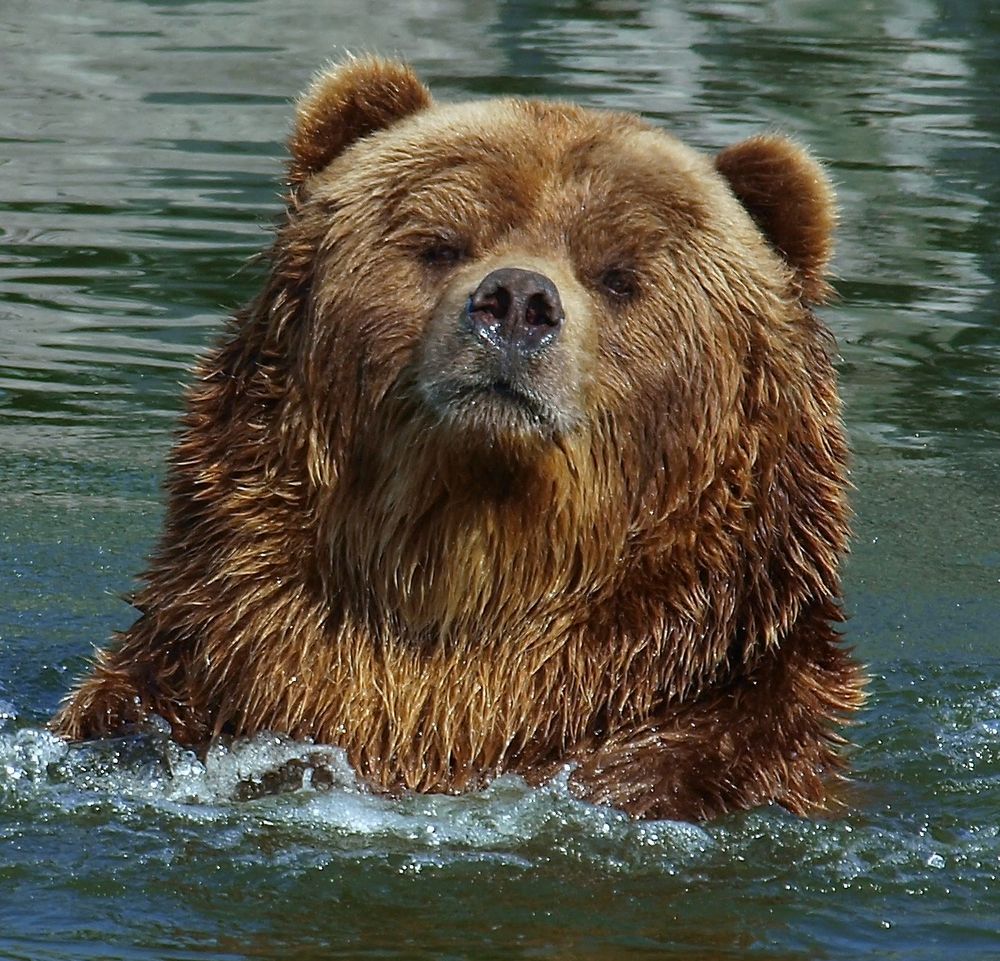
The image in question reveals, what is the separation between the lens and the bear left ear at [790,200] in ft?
18.8

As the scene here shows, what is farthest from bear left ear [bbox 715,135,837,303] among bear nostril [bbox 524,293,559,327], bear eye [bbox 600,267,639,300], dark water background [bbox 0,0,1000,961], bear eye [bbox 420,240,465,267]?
dark water background [bbox 0,0,1000,961]

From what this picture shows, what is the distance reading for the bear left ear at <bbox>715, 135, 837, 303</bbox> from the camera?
574 cm

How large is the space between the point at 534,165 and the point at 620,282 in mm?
362

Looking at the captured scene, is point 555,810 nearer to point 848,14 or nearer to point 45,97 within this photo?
point 45,97

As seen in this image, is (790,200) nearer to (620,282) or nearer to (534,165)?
(620,282)

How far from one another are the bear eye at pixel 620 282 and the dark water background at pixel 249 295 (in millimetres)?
1228

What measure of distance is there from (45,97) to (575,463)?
1328 centimetres

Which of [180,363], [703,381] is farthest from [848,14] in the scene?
[703,381]

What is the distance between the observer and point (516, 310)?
496 centimetres

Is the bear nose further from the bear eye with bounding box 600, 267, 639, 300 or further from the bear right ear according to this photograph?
the bear right ear

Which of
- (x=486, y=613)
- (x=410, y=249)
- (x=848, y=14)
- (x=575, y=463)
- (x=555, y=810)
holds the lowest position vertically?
(x=848, y=14)

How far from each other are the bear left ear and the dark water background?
4.64ft

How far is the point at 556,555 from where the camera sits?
5.42 metres

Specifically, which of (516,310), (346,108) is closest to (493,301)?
(516,310)
